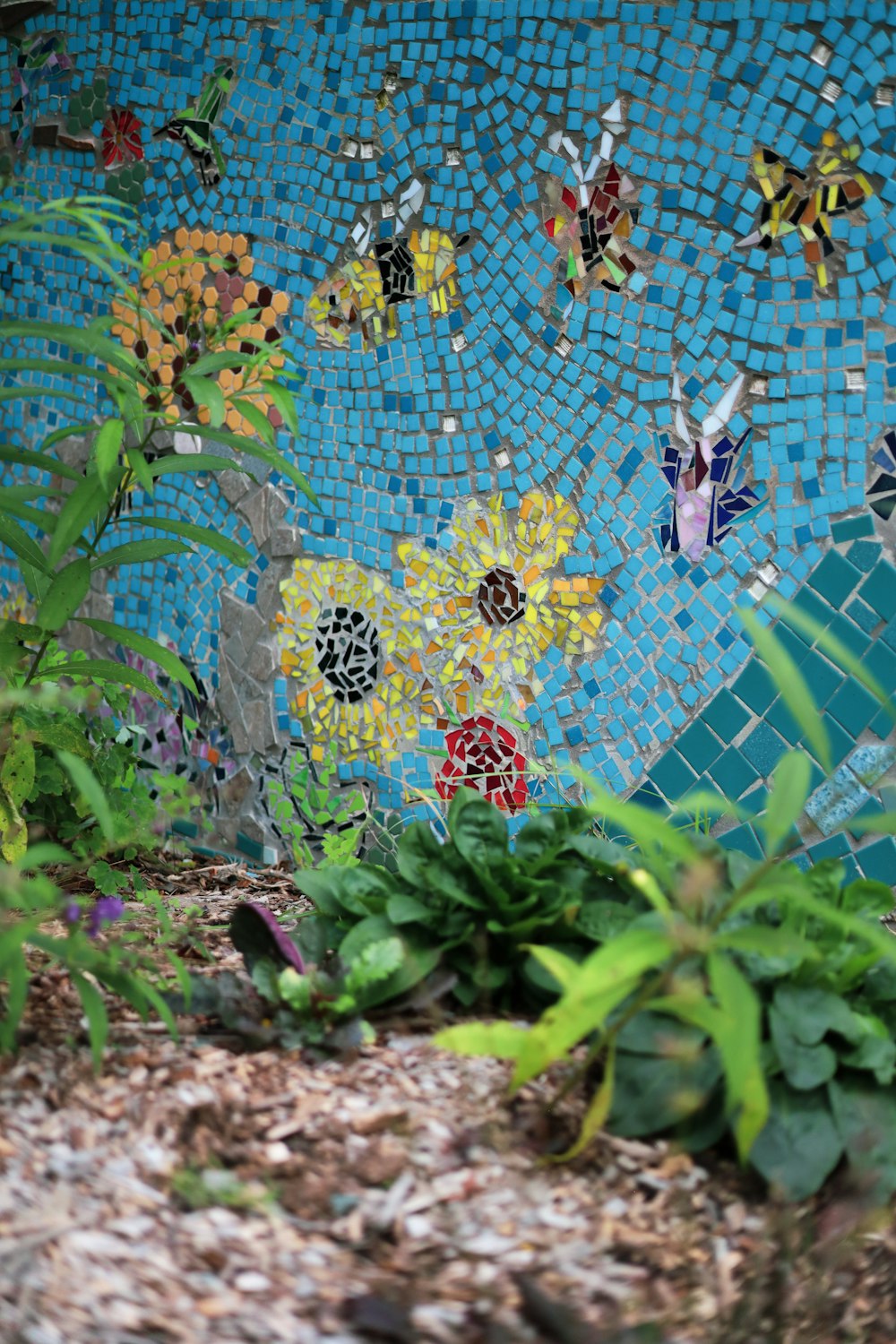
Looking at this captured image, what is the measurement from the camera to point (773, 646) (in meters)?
1.46

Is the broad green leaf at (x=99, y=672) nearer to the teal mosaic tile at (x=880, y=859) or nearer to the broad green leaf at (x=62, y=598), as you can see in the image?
the broad green leaf at (x=62, y=598)

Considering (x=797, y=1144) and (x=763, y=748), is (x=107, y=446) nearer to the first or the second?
(x=797, y=1144)

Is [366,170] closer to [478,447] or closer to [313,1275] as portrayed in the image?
[478,447]

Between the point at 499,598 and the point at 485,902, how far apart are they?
51.3 inches

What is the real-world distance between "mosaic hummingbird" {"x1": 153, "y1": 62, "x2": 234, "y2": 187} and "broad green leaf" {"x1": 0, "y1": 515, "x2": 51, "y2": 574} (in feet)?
4.80

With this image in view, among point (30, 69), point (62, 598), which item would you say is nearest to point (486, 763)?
point (62, 598)

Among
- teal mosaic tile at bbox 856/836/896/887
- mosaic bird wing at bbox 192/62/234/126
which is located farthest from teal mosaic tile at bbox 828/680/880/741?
mosaic bird wing at bbox 192/62/234/126

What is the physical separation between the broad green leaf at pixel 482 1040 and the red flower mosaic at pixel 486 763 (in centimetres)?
163

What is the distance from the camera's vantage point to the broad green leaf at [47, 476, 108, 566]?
227 centimetres

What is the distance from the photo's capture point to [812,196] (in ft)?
9.25

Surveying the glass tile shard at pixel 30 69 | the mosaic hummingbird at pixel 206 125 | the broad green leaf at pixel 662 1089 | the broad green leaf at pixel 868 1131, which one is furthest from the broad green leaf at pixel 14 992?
the glass tile shard at pixel 30 69

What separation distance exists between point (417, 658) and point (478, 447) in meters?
0.58

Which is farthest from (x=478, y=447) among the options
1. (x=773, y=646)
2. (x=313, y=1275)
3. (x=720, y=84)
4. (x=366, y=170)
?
(x=313, y=1275)

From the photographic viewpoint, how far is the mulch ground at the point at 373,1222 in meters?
1.34
